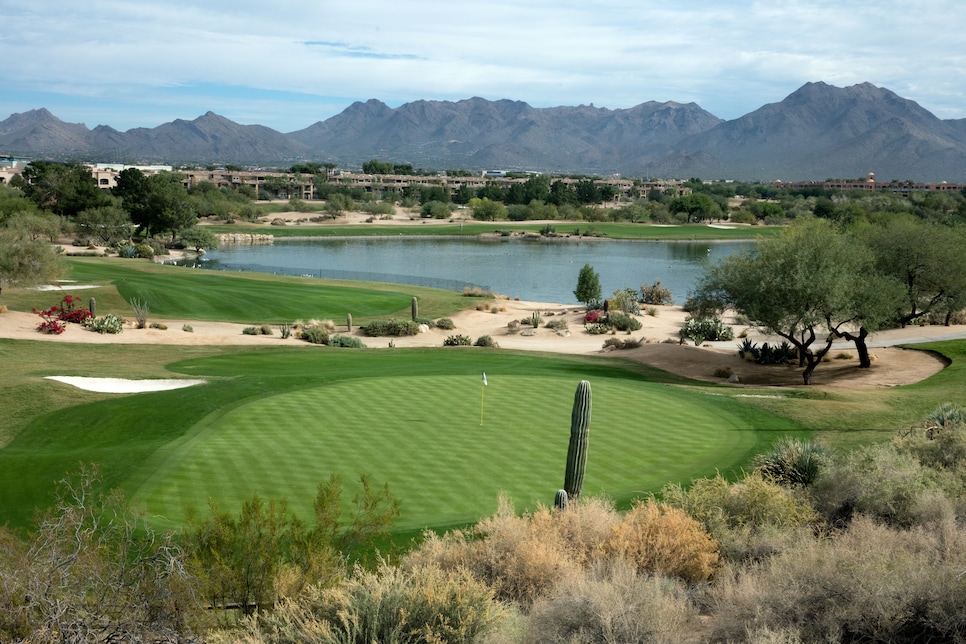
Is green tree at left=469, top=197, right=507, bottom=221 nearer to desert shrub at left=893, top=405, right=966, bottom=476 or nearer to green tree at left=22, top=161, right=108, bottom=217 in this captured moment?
green tree at left=22, top=161, right=108, bottom=217

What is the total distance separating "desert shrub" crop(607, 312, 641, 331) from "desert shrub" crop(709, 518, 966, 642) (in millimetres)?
33088

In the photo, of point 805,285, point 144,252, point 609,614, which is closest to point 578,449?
point 609,614

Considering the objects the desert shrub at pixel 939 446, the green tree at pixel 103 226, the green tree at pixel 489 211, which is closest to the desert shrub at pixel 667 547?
the desert shrub at pixel 939 446

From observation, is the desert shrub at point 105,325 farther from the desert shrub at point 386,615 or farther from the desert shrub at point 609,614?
the desert shrub at point 609,614

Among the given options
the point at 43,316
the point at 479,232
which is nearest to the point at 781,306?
the point at 43,316

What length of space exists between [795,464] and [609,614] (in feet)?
23.5

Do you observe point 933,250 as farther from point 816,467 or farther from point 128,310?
point 128,310

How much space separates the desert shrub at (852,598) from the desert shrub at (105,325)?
30812mm

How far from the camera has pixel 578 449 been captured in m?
12.0

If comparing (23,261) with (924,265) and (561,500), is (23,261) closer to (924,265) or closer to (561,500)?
(561,500)

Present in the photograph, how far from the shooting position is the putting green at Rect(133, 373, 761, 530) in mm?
12562

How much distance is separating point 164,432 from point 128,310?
26.1 meters

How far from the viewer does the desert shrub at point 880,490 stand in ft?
35.7

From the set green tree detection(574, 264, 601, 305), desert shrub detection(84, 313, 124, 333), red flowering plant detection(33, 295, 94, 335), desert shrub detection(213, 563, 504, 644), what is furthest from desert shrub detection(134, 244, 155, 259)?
desert shrub detection(213, 563, 504, 644)
